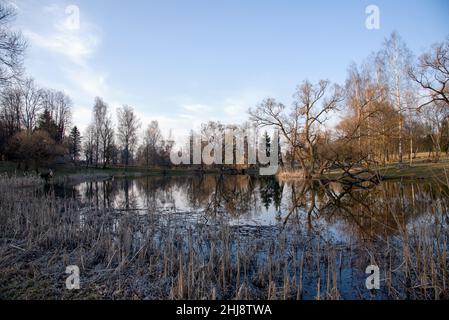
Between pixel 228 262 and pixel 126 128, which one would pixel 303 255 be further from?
pixel 126 128

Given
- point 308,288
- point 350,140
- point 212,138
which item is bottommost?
point 308,288

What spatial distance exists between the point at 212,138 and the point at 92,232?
155 feet

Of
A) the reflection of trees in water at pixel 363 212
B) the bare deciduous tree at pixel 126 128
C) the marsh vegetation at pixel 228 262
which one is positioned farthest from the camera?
the bare deciduous tree at pixel 126 128

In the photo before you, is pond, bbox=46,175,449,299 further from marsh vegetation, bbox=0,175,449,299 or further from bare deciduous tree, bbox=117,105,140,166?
bare deciduous tree, bbox=117,105,140,166

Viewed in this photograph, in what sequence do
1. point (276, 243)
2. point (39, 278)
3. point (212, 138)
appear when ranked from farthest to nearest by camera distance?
point (212, 138) < point (276, 243) < point (39, 278)

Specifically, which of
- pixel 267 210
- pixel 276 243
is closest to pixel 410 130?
pixel 267 210

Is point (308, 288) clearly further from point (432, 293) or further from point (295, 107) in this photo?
point (295, 107)

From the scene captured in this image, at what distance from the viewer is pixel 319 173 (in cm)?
2466

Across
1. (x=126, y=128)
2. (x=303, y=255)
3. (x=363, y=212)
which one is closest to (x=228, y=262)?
(x=303, y=255)

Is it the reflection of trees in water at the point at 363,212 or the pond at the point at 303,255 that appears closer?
the pond at the point at 303,255

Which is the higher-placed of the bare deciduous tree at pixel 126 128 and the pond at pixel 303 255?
the bare deciduous tree at pixel 126 128

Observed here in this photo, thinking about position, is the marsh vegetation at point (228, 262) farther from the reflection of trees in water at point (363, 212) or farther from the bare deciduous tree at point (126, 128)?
the bare deciduous tree at point (126, 128)

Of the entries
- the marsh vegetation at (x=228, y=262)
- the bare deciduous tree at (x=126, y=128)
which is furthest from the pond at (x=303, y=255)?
the bare deciduous tree at (x=126, y=128)

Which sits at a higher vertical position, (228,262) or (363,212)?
(228,262)
